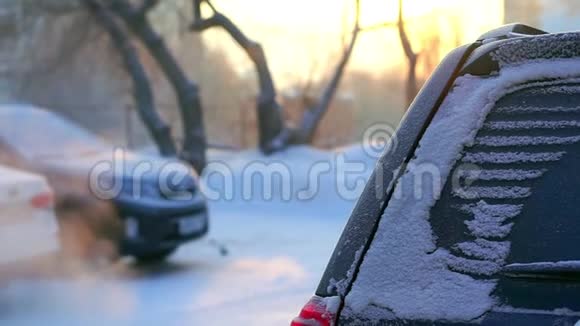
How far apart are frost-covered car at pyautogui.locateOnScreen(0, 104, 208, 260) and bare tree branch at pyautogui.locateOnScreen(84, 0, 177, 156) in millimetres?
5906

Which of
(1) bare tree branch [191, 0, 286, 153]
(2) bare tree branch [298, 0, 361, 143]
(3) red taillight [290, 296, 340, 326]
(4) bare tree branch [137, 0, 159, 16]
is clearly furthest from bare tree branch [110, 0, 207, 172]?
(3) red taillight [290, 296, 340, 326]

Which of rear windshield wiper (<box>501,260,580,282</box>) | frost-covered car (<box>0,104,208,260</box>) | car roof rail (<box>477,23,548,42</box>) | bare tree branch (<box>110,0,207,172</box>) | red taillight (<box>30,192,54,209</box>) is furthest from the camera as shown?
bare tree branch (<box>110,0,207,172</box>)

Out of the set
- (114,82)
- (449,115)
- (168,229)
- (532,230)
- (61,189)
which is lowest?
(114,82)

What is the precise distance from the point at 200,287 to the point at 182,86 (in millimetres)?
7070

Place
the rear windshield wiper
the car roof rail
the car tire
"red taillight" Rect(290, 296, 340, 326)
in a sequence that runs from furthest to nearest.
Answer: the car tire → the car roof rail → "red taillight" Rect(290, 296, 340, 326) → the rear windshield wiper

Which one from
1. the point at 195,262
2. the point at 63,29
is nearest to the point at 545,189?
the point at 195,262

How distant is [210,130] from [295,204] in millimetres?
10812

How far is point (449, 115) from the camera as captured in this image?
1735 millimetres

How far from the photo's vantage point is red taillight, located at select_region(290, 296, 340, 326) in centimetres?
170

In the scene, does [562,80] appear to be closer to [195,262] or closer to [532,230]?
[532,230]

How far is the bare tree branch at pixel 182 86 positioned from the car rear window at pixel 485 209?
11.0m

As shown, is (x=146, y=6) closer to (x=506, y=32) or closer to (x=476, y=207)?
(x=506, y=32)

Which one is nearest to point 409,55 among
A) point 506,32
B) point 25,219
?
point 25,219

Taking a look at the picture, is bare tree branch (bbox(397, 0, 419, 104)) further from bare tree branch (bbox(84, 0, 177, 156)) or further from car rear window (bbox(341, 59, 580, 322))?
bare tree branch (bbox(84, 0, 177, 156))
